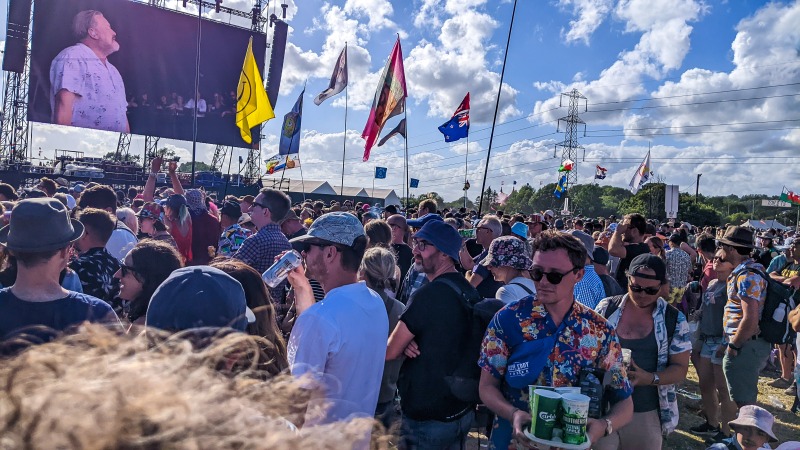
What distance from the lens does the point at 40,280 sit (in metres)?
2.38

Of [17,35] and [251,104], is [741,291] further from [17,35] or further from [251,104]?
[17,35]

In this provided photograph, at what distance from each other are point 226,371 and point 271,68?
3372cm

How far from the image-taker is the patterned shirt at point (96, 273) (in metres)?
3.35

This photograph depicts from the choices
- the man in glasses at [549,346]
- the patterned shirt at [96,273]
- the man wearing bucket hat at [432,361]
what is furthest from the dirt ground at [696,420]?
the patterned shirt at [96,273]

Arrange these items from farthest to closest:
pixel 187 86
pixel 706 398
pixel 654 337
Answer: pixel 187 86 → pixel 706 398 → pixel 654 337

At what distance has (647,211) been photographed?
165ft

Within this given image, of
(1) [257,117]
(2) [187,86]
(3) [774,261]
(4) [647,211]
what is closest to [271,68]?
(2) [187,86]

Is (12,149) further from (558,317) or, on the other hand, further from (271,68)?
(558,317)

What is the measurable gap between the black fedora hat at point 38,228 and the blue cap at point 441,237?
1.81 metres

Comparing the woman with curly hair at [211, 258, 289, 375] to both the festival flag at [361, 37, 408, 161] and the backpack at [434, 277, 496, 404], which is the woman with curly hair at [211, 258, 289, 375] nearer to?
the backpack at [434, 277, 496, 404]

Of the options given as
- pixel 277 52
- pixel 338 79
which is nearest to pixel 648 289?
pixel 338 79

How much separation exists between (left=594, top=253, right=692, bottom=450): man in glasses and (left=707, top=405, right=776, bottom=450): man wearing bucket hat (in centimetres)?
41

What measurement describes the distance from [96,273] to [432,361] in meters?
2.26

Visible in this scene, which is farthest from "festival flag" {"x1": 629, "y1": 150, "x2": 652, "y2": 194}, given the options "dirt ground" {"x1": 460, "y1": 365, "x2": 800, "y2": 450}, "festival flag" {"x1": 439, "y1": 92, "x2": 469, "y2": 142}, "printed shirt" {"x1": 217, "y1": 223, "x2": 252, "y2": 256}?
"printed shirt" {"x1": 217, "y1": 223, "x2": 252, "y2": 256}
